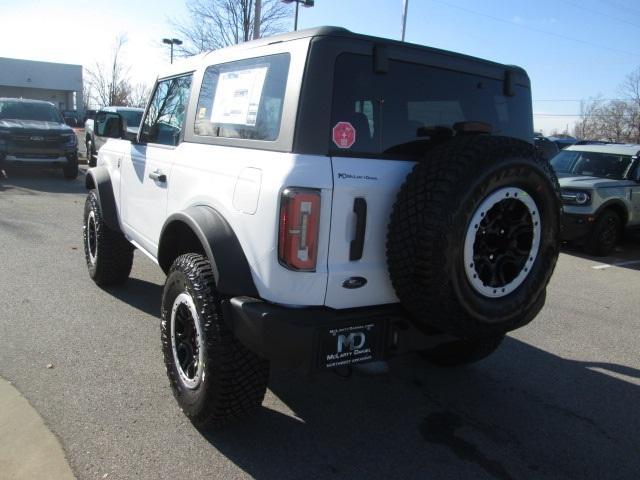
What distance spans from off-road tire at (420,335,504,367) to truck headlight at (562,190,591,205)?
551cm

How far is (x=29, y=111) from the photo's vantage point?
13.4 m

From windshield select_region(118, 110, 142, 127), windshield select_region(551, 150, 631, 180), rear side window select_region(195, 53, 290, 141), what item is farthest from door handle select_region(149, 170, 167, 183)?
windshield select_region(118, 110, 142, 127)

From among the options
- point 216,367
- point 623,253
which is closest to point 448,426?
point 216,367

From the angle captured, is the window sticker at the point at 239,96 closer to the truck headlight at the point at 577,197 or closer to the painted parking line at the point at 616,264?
the painted parking line at the point at 616,264

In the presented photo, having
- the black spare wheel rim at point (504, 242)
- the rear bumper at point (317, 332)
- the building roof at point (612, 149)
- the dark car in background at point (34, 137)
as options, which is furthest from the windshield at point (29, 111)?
the black spare wheel rim at point (504, 242)

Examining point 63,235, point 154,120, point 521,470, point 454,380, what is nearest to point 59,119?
point 63,235

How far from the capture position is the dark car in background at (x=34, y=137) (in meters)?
12.2

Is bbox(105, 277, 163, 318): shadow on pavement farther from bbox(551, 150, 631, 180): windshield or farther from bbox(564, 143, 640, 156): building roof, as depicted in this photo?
bbox(564, 143, 640, 156): building roof

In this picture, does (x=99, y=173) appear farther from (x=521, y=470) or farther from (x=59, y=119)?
(x=59, y=119)

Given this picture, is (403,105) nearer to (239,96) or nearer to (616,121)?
(239,96)

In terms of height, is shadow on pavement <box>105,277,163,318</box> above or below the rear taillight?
below

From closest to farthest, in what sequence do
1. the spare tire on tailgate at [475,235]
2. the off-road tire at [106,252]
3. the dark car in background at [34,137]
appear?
the spare tire on tailgate at [475,235]
the off-road tire at [106,252]
the dark car in background at [34,137]

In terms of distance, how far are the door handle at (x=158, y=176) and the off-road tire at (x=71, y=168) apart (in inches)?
412

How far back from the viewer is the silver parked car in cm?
828
